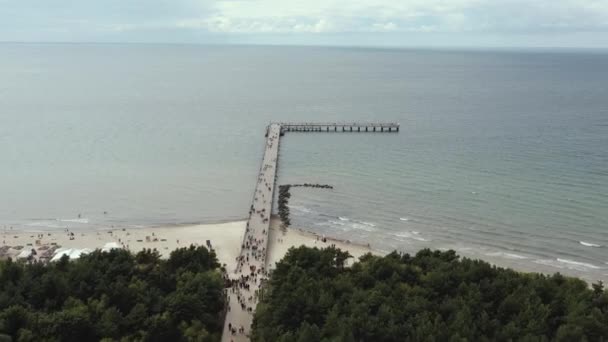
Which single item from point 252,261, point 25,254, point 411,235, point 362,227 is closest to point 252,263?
point 252,261

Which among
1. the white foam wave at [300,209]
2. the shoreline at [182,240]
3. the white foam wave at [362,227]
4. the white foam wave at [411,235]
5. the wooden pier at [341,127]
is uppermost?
the wooden pier at [341,127]

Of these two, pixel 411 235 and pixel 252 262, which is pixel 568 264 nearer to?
pixel 411 235

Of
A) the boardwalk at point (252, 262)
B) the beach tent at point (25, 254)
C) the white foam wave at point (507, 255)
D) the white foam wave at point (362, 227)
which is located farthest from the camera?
the white foam wave at point (362, 227)

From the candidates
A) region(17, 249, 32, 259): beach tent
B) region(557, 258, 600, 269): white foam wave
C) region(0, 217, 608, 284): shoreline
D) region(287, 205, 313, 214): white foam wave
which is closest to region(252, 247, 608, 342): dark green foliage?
region(0, 217, 608, 284): shoreline

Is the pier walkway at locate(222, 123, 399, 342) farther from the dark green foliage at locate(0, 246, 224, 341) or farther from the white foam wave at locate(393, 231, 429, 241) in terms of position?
the white foam wave at locate(393, 231, 429, 241)

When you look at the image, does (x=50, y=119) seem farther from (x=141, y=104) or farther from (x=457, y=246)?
(x=457, y=246)

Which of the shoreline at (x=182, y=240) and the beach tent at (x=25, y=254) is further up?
the shoreline at (x=182, y=240)

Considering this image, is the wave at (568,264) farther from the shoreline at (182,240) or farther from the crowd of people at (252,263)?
the crowd of people at (252,263)

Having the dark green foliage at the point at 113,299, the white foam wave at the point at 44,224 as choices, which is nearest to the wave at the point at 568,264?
the dark green foliage at the point at 113,299
